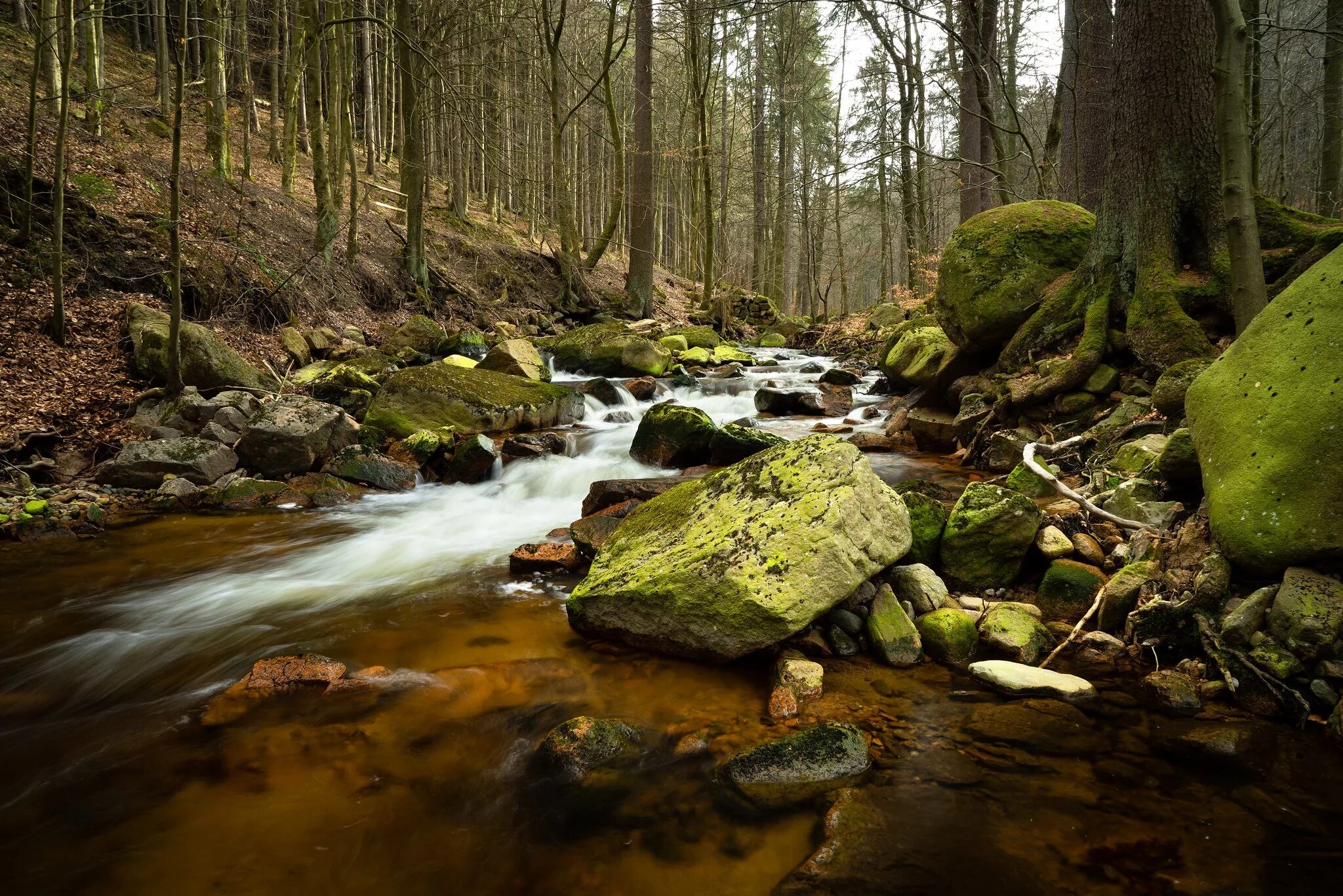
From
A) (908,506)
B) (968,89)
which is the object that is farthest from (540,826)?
(968,89)

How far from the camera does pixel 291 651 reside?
13.5 feet

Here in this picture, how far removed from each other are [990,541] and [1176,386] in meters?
2.35

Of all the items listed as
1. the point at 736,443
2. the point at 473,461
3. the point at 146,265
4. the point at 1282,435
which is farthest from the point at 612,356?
the point at 1282,435

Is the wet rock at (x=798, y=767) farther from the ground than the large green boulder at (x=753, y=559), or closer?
closer

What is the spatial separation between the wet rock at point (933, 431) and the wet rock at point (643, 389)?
15.9 ft

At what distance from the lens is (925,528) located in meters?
4.31

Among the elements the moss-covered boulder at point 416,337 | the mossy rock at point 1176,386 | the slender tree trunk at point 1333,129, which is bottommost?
the mossy rock at point 1176,386

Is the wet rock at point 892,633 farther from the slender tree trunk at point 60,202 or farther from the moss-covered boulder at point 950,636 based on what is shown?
the slender tree trunk at point 60,202

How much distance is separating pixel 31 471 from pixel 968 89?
16.4 metres

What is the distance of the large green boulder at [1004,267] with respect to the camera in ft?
24.4

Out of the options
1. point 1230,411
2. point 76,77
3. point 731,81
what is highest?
point 731,81

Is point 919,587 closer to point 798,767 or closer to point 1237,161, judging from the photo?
point 798,767

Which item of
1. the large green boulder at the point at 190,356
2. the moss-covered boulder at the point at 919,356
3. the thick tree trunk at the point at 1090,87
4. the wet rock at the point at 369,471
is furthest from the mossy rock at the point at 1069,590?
the large green boulder at the point at 190,356

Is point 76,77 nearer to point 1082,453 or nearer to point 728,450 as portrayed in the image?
point 728,450
